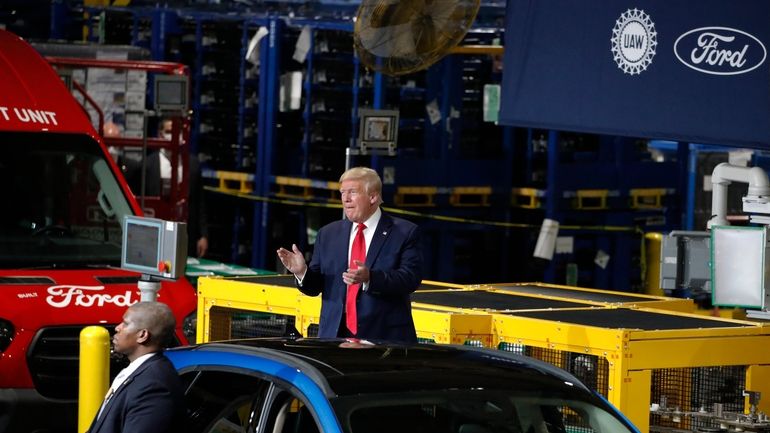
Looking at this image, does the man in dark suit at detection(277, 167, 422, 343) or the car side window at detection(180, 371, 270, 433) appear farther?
the man in dark suit at detection(277, 167, 422, 343)

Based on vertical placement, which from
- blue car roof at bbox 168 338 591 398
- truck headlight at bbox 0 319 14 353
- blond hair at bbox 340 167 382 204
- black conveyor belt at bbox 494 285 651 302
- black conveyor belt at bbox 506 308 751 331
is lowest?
truck headlight at bbox 0 319 14 353

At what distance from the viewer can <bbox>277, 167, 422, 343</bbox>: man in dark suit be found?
8.26m

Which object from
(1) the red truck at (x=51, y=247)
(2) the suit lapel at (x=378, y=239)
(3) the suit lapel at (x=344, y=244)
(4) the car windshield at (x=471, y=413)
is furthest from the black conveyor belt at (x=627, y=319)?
(1) the red truck at (x=51, y=247)

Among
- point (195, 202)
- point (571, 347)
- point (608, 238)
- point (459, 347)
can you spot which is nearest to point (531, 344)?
point (571, 347)

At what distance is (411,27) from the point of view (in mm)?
10852

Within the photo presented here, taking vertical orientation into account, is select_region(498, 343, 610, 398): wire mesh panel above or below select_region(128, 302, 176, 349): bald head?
below

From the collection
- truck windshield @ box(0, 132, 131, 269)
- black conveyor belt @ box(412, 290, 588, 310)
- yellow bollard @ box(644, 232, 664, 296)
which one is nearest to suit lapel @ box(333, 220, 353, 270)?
black conveyor belt @ box(412, 290, 588, 310)

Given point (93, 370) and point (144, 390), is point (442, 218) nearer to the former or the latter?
point (93, 370)

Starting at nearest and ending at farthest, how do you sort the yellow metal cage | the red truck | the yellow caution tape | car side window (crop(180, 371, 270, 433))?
car side window (crop(180, 371, 270, 433)) → the yellow metal cage → the red truck → the yellow caution tape

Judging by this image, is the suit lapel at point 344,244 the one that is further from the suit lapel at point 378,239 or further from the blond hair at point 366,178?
the blond hair at point 366,178

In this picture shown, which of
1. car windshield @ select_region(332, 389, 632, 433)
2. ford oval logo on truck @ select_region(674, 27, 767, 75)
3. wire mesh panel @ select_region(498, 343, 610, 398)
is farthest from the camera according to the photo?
ford oval logo on truck @ select_region(674, 27, 767, 75)

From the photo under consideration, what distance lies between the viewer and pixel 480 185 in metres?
17.2

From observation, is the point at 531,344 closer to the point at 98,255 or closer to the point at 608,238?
the point at 98,255

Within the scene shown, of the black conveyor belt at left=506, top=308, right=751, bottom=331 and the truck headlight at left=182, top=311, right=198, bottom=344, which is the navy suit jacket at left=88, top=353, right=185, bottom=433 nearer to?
the black conveyor belt at left=506, top=308, right=751, bottom=331
